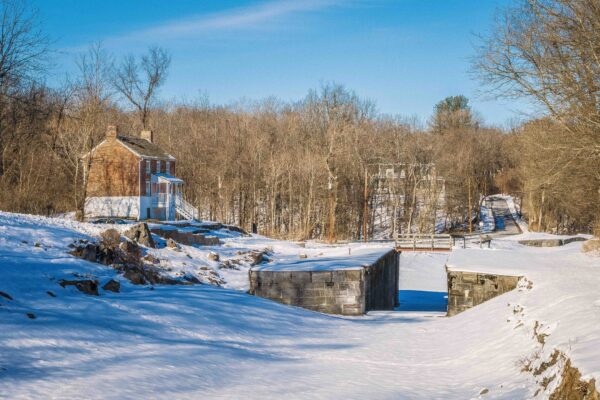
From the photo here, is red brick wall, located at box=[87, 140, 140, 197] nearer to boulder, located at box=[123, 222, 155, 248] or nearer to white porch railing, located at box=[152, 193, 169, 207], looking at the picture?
white porch railing, located at box=[152, 193, 169, 207]

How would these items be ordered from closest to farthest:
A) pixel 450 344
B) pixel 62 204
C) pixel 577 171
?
pixel 450 344 → pixel 577 171 → pixel 62 204

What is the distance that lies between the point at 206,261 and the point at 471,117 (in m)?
82.7

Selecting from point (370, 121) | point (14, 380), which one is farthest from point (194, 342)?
point (370, 121)

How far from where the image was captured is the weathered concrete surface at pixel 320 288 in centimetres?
1909

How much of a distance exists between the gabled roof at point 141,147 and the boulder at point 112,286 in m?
31.6

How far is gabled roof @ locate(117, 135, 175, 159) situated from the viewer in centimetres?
4480

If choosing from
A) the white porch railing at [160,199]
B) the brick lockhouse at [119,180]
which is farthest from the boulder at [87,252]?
the white porch railing at [160,199]

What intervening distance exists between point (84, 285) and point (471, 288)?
458 inches

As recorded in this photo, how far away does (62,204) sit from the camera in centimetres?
4025

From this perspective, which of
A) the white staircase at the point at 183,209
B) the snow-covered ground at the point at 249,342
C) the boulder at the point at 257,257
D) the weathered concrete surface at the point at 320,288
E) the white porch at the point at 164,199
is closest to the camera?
the snow-covered ground at the point at 249,342

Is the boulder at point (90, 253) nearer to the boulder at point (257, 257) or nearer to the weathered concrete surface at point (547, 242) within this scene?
the boulder at point (257, 257)

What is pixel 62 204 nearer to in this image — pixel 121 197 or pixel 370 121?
pixel 121 197

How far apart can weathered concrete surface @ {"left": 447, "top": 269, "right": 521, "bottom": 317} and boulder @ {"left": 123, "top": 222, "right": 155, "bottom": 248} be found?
46.1ft

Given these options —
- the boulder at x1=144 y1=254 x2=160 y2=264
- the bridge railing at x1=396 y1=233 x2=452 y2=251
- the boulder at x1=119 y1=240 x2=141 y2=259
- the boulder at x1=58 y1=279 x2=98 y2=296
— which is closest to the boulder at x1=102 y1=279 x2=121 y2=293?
the boulder at x1=58 y1=279 x2=98 y2=296
